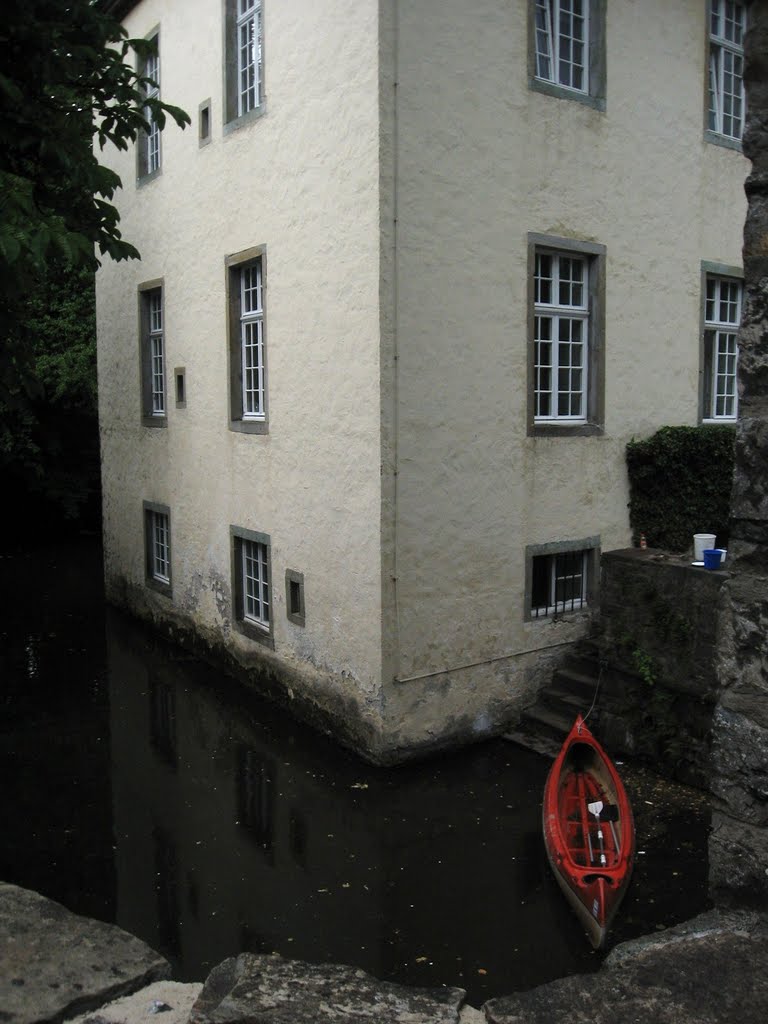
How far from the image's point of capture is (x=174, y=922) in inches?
257

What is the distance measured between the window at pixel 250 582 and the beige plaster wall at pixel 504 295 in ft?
9.13

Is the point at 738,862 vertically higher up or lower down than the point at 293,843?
higher up

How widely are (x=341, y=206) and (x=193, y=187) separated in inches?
159

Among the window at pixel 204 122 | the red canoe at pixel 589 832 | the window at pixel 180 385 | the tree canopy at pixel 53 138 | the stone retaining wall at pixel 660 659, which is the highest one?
the window at pixel 204 122

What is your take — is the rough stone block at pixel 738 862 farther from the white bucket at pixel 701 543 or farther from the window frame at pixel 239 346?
the window frame at pixel 239 346

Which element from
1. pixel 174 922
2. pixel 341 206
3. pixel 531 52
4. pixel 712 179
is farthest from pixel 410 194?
pixel 174 922

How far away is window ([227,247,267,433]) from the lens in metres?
11.4

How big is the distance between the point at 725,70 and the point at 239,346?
6.69m

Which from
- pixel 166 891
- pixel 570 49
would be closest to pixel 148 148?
pixel 570 49

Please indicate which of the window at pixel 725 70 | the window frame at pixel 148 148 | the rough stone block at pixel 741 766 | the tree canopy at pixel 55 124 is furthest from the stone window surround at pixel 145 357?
the rough stone block at pixel 741 766

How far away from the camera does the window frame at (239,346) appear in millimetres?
11234

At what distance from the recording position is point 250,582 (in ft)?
39.1

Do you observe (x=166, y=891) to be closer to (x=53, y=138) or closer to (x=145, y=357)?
(x=53, y=138)

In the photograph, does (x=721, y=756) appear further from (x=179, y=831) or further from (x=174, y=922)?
(x=179, y=831)
